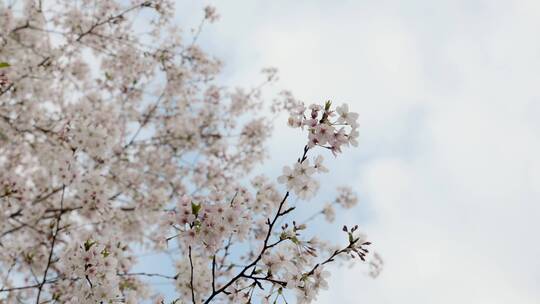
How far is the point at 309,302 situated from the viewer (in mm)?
3432

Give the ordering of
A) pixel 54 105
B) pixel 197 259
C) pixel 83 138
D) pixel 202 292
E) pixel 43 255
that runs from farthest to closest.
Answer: pixel 54 105 < pixel 43 255 < pixel 83 138 < pixel 197 259 < pixel 202 292

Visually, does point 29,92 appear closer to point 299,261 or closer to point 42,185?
point 42,185

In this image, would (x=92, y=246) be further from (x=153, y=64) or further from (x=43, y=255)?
(x=153, y=64)

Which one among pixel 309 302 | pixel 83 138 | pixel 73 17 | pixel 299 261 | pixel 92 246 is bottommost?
pixel 309 302

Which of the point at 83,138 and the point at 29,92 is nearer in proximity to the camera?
the point at 83,138

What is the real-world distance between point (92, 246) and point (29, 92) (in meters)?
6.26

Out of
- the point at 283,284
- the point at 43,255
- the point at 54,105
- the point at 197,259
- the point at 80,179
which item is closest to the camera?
the point at 283,284

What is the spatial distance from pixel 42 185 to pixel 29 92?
2.13m

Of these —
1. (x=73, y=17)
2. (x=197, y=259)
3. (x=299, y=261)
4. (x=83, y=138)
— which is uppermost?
(x=73, y=17)

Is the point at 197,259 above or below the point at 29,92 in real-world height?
below

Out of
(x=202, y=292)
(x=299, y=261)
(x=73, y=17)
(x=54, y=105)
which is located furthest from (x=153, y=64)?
(x=299, y=261)

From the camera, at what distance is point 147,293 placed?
27.9 ft

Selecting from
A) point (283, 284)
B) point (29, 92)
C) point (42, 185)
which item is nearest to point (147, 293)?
point (42, 185)

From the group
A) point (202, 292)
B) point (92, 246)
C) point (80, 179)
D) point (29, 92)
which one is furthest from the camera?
point (29, 92)
